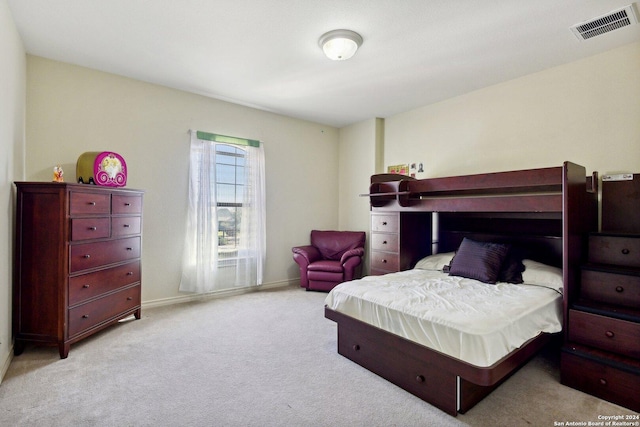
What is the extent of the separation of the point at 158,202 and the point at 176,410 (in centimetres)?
265

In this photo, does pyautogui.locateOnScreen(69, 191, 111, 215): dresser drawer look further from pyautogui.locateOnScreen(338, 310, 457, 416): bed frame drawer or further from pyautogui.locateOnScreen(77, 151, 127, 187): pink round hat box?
pyautogui.locateOnScreen(338, 310, 457, 416): bed frame drawer

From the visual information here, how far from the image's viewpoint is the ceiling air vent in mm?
2354

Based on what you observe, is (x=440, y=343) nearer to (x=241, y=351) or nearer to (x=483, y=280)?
(x=483, y=280)

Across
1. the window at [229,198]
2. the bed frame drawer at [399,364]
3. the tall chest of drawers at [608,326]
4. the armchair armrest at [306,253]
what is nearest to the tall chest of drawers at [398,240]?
the armchair armrest at [306,253]

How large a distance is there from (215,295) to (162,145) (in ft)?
6.85

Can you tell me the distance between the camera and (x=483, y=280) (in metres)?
2.86

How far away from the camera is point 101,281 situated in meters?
2.90

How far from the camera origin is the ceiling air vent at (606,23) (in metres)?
2.35

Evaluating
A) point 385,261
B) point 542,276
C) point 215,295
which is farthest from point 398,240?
point 215,295

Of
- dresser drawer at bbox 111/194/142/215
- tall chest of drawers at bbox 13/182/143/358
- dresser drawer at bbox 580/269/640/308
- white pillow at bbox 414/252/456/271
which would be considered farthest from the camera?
white pillow at bbox 414/252/456/271

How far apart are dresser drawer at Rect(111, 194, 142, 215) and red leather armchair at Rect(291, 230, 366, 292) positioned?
2212mm

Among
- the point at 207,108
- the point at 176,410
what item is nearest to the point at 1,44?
the point at 207,108

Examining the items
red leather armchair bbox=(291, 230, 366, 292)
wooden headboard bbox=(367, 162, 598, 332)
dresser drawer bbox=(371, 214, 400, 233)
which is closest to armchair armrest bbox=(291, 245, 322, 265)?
red leather armchair bbox=(291, 230, 366, 292)

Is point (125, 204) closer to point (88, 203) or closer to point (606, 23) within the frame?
point (88, 203)
